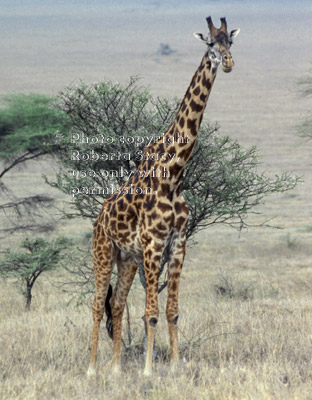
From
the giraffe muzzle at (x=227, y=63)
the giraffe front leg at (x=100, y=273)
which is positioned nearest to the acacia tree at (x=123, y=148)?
the giraffe front leg at (x=100, y=273)

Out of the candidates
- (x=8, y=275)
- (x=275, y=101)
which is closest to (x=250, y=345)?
(x=8, y=275)

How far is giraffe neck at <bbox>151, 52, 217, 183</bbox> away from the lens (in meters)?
7.40

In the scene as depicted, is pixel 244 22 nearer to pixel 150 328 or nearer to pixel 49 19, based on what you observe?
pixel 49 19

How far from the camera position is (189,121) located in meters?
7.45

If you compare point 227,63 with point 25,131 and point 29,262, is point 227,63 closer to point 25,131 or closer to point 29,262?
point 29,262

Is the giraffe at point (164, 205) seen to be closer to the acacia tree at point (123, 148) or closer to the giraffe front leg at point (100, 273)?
the giraffe front leg at point (100, 273)

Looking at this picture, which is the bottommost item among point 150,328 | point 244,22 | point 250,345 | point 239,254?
point 239,254

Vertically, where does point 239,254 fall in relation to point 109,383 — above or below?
below

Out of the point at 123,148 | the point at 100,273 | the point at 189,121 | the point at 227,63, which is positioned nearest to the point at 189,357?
the point at 100,273

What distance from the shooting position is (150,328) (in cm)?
741

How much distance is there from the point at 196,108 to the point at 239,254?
17.2 meters

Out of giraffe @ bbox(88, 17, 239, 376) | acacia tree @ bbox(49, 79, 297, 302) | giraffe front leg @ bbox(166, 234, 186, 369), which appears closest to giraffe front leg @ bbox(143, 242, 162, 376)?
giraffe @ bbox(88, 17, 239, 376)

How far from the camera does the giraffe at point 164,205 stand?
7.31 meters

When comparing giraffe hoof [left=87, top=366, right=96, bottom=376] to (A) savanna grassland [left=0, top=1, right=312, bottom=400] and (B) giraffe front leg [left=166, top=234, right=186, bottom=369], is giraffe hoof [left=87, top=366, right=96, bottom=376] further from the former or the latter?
(B) giraffe front leg [left=166, top=234, right=186, bottom=369]
